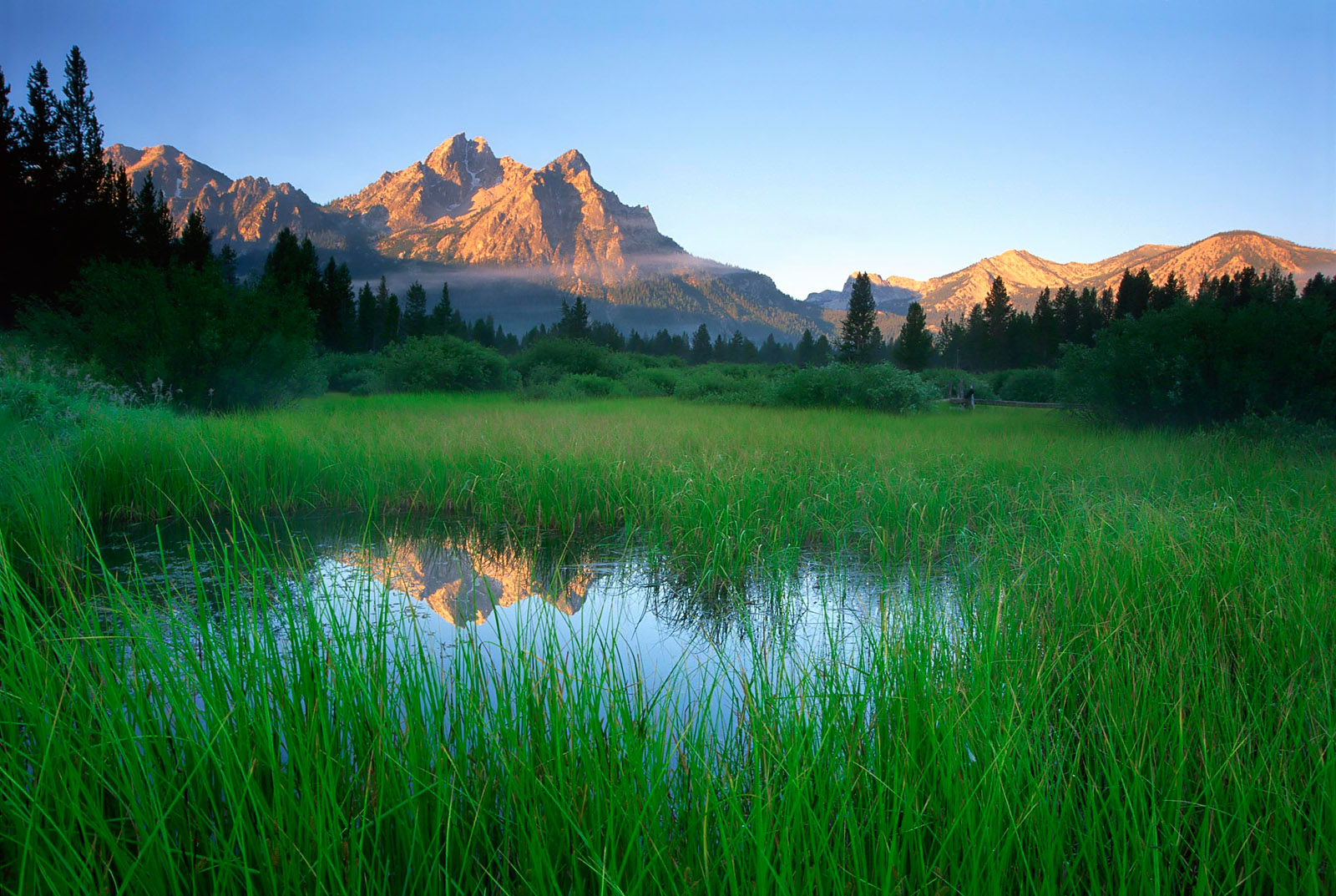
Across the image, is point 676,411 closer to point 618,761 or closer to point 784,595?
point 784,595

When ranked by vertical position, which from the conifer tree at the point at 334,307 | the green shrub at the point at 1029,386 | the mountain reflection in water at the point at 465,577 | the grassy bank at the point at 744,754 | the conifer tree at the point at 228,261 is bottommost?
the mountain reflection in water at the point at 465,577

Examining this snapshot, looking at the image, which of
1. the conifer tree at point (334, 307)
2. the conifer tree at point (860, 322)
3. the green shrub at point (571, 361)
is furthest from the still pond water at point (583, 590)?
the conifer tree at point (860, 322)

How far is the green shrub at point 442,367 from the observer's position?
2205cm

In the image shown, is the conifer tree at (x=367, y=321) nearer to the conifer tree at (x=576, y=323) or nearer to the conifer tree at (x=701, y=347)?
the conifer tree at (x=576, y=323)

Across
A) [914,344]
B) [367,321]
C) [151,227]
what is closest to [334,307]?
[367,321]

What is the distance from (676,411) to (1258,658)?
1167 centimetres

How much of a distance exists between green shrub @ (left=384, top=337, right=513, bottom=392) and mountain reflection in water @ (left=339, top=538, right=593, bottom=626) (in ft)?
57.3

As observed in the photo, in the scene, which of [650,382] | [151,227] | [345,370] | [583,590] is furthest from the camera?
[151,227]

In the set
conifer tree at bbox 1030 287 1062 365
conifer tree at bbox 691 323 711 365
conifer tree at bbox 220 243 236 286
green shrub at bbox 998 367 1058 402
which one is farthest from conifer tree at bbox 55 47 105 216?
conifer tree at bbox 691 323 711 365

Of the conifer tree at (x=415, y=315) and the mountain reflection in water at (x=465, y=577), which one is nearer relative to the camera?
the mountain reflection in water at (x=465, y=577)

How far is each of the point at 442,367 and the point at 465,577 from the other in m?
19.0

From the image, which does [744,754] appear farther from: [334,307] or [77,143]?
[334,307]

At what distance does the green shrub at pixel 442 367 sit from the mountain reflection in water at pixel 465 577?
17475 mm

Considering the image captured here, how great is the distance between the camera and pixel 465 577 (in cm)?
442
